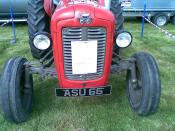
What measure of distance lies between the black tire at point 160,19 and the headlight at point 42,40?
6874 millimetres

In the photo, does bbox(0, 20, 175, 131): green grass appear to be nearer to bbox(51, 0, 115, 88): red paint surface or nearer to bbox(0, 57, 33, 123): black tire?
bbox(0, 57, 33, 123): black tire

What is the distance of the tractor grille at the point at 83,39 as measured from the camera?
2992mm

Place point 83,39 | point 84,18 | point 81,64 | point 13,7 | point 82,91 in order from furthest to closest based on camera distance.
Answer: point 13,7 → point 82,91 → point 81,64 → point 83,39 → point 84,18

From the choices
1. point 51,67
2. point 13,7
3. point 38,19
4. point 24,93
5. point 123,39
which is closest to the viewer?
point 123,39

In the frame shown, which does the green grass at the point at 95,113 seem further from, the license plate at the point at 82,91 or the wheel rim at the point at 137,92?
the license plate at the point at 82,91

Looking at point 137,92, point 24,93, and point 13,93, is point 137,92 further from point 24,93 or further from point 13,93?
point 13,93

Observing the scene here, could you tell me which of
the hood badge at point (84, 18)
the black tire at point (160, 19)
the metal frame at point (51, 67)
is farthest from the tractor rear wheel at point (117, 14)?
the black tire at point (160, 19)

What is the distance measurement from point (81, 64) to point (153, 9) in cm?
689

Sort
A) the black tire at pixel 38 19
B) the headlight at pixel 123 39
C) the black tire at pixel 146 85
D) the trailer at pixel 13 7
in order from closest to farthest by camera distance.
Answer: the black tire at pixel 146 85 → the headlight at pixel 123 39 → the black tire at pixel 38 19 → the trailer at pixel 13 7

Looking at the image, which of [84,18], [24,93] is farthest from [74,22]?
[24,93]

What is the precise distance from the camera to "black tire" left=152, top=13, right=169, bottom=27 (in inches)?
372

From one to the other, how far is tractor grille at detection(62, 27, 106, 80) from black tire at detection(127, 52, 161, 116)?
55cm

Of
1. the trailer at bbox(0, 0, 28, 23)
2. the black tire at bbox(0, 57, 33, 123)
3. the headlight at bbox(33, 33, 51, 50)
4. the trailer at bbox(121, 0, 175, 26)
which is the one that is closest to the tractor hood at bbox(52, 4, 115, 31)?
the headlight at bbox(33, 33, 51, 50)

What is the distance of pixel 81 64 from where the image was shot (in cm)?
320
